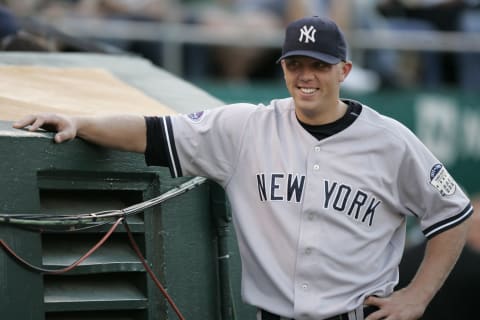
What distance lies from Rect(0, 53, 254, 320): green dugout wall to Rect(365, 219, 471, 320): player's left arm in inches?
28.8

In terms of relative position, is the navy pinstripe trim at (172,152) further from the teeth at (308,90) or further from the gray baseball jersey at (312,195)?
the teeth at (308,90)

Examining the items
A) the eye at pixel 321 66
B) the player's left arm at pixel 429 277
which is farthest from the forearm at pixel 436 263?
the eye at pixel 321 66

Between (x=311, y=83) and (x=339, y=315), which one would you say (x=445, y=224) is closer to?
(x=339, y=315)

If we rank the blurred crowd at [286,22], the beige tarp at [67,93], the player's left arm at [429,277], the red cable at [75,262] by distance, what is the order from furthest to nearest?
1. the blurred crowd at [286,22]
2. the beige tarp at [67,93]
3. the player's left arm at [429,277]
4. the red cable at [75,262]

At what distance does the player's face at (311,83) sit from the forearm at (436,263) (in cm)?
71

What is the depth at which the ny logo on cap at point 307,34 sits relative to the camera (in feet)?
14.2

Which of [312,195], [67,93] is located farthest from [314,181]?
[67,93]

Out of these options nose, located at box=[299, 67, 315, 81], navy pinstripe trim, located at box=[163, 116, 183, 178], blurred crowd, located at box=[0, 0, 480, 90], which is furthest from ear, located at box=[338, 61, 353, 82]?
blurred crowd, located at box=[0, 0, 480, 90]

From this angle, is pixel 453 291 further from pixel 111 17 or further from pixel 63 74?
pixel 111 17

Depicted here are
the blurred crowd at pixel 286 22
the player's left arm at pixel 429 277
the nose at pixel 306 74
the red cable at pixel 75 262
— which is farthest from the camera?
the blurred crowd at pixel 286 22

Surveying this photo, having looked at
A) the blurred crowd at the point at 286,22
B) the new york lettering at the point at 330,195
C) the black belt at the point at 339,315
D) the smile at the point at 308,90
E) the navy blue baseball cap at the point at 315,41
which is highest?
the blurred crowd at the point at 286,22

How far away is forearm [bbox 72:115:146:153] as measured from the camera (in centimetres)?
442

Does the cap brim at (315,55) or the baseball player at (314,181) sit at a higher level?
the cap brim at (315,55)

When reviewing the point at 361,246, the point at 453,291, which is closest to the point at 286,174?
the point at 361,246
